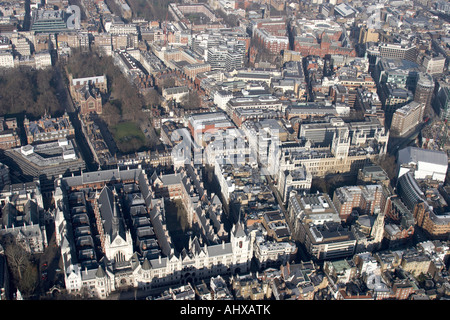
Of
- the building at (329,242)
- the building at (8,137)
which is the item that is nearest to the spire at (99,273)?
the building at (329,242)

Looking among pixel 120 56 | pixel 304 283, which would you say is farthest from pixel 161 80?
pixel 304 283

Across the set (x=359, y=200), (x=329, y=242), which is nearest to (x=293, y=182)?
(x=359, y=200)

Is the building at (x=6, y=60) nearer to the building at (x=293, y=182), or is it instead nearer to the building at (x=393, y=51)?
the building at (x=293, y=182)

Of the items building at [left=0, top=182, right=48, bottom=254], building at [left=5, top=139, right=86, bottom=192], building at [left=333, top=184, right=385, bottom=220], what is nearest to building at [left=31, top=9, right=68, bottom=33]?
building at [left=5, top=139, right=86, bottom=192]

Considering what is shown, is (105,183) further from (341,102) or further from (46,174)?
(341,102)

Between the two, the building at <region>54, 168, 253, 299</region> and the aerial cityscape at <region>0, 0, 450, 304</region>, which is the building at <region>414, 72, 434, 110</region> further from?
the building at <region>54, 168, 253, 299</region>
